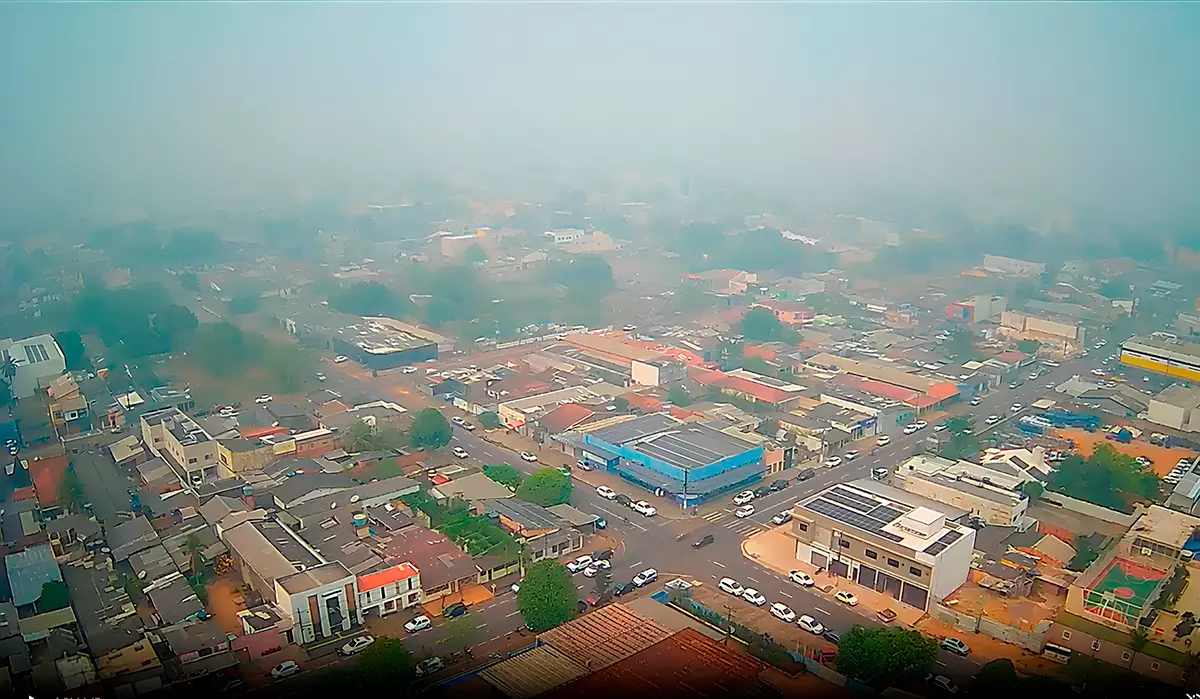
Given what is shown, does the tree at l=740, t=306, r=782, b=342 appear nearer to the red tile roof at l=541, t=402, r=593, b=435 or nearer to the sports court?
the red tile roof at l=541, t=402, r=593, b=435

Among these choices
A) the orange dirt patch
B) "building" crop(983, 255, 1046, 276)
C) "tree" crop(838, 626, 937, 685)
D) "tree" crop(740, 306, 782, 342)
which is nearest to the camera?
"tree" crop(838, 626, 937, 685)

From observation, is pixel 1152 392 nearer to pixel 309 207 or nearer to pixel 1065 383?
pixel 1065 383

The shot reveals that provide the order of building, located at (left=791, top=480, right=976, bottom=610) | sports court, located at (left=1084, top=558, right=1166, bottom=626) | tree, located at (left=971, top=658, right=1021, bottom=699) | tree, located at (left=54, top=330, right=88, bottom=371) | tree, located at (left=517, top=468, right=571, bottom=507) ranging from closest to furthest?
tree, located at (left=971, top=658, right=1021, bottom=699) < sports court, located at (left=1084, top=558, right=1166, bottom=626) < building, located at (left=791, top=480, right=976, bottom=610) < tree, located at (left=517, top=468, right=571, bottom=507) < tree, located at (left=54, top=330, right=88, bottom=371)

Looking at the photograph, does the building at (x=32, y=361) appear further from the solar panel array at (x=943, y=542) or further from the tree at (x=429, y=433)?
the solar panel array at (x=943, y=542)

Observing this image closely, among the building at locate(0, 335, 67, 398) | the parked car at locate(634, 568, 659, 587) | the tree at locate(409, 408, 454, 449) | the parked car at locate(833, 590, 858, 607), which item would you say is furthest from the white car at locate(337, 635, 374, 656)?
the building at locate(0, 335, 67, 398)

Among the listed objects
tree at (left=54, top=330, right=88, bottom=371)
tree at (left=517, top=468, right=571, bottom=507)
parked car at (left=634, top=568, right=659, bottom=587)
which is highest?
tree at (left=54, top=330, right=88, bottom=371)

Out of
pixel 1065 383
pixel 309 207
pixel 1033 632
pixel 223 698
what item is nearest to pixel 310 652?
pixel 223 698
